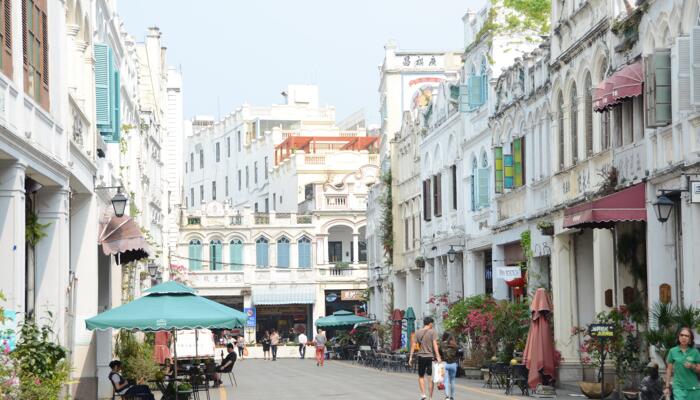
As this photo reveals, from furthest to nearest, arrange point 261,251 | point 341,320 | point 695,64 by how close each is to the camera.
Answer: point 261,251, point 341,320, point 695,64

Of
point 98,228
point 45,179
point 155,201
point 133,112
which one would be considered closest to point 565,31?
point 98,228

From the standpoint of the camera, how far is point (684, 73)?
25.1m

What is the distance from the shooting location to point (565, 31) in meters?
35.1

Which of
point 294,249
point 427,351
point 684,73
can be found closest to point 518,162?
point 427,351

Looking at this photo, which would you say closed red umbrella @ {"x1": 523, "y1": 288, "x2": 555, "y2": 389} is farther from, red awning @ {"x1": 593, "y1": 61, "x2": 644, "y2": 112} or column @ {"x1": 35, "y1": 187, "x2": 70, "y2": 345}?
column @ {"x1": 35, "y1": 187, "x2": 70, "y2": 345}

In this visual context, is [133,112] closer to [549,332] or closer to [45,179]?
[549,332]

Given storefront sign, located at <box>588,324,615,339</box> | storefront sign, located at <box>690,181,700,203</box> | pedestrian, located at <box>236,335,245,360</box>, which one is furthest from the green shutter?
pedestrian, located at <box>236,335,245,360</box>

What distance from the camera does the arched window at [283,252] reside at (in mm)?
91000

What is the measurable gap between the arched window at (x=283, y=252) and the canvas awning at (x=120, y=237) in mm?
56110

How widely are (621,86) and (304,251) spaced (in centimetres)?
6391

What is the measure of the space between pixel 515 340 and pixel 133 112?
1695 centimetres

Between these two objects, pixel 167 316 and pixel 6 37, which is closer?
pixel 6 37

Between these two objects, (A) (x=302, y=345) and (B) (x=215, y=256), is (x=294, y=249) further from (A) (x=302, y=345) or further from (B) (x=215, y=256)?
(A) (x=302, y=345)

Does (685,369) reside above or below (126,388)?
above
